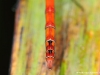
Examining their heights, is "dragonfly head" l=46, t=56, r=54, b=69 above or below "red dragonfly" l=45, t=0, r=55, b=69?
below

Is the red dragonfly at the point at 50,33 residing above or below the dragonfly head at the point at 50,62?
above

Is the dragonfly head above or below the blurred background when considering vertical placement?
below

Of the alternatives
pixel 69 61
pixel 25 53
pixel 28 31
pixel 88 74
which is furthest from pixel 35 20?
pixel 88 74

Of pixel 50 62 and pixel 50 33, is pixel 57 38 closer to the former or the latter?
pixel 50 33

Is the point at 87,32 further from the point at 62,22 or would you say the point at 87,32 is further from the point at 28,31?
the point at 28,31

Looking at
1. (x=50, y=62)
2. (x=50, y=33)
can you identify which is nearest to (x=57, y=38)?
Result: (x=50, y=33)
